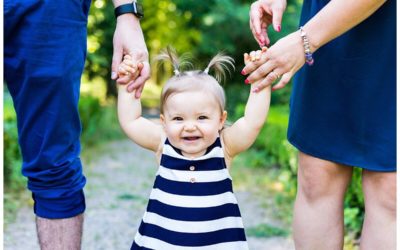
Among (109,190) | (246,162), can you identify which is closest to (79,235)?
(109,190)

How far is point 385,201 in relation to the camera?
7.41 ft

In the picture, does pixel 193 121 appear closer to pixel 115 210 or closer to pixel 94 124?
pixel 115 210

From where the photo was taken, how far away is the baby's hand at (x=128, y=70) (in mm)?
2316

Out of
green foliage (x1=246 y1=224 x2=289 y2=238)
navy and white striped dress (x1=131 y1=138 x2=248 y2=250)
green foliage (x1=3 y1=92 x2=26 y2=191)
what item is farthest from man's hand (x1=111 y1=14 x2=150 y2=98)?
green foliage (x1=3 y1=92 x2=26 y2=191)

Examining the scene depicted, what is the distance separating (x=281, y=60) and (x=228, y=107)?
2742 millimetres

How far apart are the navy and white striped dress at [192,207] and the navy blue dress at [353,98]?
0.39m

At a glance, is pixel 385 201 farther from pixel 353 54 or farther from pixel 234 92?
pixel 234 92

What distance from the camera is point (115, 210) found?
5137mm

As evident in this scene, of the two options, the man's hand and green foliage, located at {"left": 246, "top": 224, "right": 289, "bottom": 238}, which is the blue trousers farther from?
green foliage, located at {"left": 246, "top": 224, "right": 289, "bottom": 238}

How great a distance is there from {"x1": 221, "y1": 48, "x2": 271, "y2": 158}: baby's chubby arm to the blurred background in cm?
36

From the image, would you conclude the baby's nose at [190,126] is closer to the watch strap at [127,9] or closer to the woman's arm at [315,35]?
the woman's arm at [315,35]

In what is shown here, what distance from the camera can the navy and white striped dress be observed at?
89.0 inches

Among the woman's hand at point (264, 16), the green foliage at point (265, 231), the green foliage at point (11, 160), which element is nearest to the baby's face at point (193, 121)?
the woman's hand at point (264, 16)

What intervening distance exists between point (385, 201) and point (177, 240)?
0.74 metres
